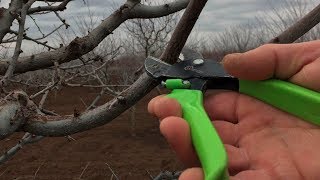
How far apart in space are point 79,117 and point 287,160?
68cm

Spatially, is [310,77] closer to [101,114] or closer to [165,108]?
[165,108]

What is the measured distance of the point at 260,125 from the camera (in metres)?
1.23

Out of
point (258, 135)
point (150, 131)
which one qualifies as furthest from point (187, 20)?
point (150, 131)

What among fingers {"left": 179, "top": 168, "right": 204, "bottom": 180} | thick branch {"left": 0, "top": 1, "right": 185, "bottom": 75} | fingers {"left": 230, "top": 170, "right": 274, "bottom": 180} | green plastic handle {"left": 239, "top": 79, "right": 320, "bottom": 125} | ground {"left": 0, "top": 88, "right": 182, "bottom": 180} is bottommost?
ground {"left": 0, "top": 88, "right": 182, "bottom": 180}

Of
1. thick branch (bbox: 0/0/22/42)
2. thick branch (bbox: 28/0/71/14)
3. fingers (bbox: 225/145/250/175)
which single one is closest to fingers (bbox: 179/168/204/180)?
fingers (bbox: 225/145/250/175)

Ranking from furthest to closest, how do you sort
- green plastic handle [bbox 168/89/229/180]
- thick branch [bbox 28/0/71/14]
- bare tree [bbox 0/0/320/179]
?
1. thick branch [bbox 28/0/71/14]
2. bare tree [bbox 0/0/320/179]
3. green plastic handle [bbox 168/89/229/180]

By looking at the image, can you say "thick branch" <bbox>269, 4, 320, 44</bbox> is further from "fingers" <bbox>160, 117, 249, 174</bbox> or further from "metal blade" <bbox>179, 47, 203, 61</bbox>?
"fingers" <bbox>160, 117, 249, 174</bbox>

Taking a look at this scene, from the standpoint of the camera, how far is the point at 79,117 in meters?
1.53

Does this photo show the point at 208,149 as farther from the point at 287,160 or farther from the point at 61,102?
the point at 61,102

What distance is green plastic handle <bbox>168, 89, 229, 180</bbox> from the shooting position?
846 mm

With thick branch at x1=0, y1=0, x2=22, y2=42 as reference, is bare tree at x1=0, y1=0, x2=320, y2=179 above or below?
below

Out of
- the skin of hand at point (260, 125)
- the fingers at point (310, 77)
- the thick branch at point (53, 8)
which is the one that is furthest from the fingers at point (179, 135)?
the thick branch at point (53, 8)

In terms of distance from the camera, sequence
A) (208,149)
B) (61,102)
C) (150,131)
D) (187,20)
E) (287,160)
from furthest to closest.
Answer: (61,102)
(150,131)
(187,20)
(287,160)
(208,149)

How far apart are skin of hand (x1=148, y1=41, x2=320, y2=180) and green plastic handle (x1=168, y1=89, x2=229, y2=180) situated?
26 mm
